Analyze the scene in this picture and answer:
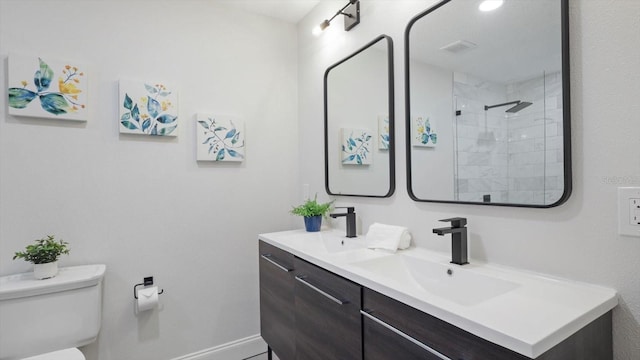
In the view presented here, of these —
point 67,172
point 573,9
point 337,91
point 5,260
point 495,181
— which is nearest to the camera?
point 573,9

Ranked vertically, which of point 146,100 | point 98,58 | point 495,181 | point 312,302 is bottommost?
point 312,302

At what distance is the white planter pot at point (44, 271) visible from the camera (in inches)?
62.8

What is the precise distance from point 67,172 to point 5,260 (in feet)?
1.72

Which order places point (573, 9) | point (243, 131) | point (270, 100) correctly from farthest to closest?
point (270, 100) → point (243, 131) → point (573, 9)

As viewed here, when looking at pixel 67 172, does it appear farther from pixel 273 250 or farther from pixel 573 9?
pixel 573 9

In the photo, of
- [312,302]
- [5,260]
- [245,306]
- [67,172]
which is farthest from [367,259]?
[5,260]

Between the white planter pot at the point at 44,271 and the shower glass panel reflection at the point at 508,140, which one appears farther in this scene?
→ the white planter pot at the point at 44,271

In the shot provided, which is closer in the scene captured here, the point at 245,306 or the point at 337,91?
the point at 337,91

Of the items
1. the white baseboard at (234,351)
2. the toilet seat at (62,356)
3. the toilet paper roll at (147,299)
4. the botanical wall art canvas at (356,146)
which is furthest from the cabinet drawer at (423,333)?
the white baseboard at (234,351)

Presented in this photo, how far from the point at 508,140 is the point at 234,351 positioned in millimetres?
2176

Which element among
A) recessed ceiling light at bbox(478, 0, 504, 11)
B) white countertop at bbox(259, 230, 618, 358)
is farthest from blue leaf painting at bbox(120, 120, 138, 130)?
recessed ceiling light at bbox(478, 0, 504, 11)

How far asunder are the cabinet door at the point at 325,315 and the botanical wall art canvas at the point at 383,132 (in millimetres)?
748

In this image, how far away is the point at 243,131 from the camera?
7.66 ft

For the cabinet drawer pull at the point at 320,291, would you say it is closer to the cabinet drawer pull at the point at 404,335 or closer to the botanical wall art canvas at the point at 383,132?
the cabinet drawer pull at the point at 404,335
